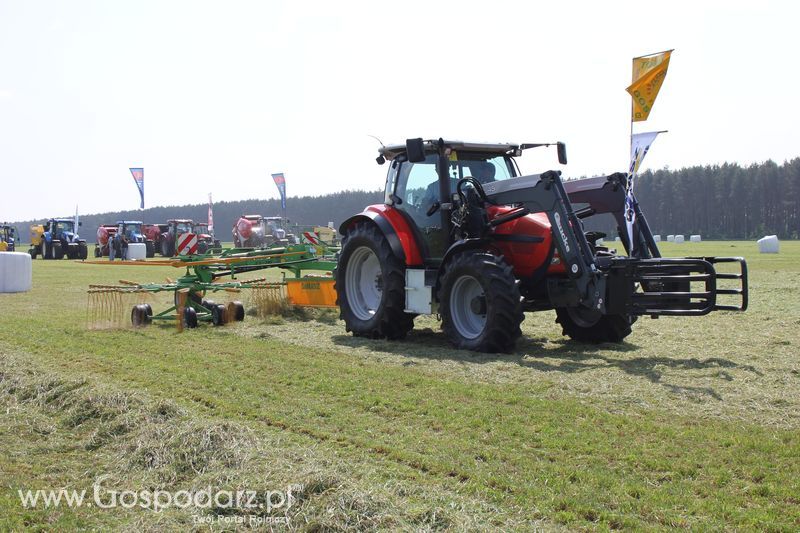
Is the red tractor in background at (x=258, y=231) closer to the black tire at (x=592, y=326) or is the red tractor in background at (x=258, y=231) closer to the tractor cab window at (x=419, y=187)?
the tractor cab window at (x=419, y=187)

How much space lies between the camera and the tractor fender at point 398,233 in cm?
930

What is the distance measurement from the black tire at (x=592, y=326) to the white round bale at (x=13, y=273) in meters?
13.0

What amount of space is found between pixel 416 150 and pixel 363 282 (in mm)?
2455

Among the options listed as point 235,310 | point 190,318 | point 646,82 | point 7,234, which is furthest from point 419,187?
point 7,234

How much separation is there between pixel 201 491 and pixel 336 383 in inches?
101

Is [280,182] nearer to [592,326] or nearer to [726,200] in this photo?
[592,326]

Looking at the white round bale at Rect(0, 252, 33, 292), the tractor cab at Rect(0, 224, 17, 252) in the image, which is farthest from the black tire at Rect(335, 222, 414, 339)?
the tractor cab at Rect(0, 224, 17, 252)

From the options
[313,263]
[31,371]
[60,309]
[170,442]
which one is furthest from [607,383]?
[60,309]

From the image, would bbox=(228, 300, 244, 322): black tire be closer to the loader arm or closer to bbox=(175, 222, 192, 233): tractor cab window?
the loader arm

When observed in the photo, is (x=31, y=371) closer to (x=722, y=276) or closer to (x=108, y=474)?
(x=108, y=474)

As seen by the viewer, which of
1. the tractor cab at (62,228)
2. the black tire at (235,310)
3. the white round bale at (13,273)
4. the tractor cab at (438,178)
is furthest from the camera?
the tractor cab at (62,228)

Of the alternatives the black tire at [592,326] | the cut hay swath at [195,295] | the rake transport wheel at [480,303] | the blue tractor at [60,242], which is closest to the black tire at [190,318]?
the cut hay swath at [195,295]

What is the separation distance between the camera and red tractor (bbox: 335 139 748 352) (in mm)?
7531

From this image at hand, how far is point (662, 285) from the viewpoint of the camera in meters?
7.61
